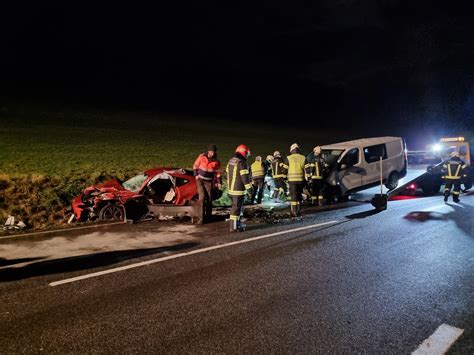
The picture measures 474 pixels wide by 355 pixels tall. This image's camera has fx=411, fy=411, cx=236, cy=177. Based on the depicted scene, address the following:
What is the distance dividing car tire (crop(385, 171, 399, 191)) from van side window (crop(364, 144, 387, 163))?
0.79m

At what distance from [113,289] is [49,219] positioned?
20.2 ft

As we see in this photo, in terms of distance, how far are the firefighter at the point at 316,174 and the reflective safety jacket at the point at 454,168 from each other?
11.8 ft

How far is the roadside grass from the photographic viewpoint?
476 inches

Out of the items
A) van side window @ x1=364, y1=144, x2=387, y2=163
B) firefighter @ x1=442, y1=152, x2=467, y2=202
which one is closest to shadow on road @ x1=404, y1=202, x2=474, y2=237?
firefighter @ x1=442, y1=152, x2=467, y2=202

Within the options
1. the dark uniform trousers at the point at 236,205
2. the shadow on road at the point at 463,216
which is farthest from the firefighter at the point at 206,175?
the shadow on road at the point at 463,216

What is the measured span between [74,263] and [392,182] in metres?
11.2

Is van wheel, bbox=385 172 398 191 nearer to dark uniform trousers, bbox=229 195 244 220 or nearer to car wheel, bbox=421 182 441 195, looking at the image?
car wheel, bbox=421 182 441 195

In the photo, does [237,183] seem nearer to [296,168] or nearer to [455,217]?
[296,168]

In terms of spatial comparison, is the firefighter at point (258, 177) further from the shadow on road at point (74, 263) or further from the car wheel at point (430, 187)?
the car wheel at point (430, 187)

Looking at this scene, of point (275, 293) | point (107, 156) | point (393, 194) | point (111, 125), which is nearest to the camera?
point (275, 293)

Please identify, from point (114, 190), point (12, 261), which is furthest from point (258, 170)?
point (12, 261)

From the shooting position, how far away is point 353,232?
323 inches

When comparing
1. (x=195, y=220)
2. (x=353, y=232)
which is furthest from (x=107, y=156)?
(x=353, y=232)

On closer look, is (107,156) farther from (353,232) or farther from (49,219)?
(353,232)
